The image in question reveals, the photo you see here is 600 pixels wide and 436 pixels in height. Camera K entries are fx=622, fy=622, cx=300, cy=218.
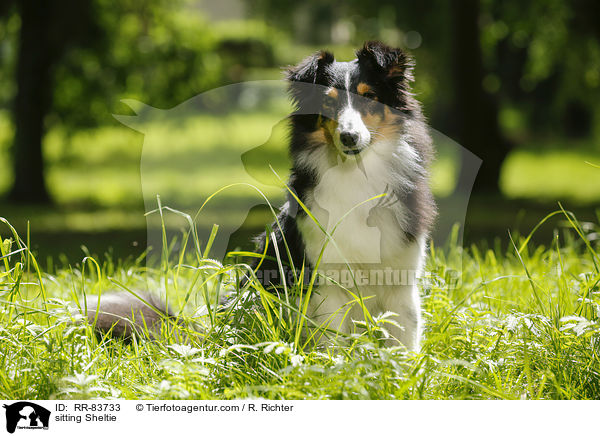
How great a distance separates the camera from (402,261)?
278cm

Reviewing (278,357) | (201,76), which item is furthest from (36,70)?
(278,357)

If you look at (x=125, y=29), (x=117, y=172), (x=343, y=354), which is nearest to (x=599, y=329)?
(x=343, y=354)

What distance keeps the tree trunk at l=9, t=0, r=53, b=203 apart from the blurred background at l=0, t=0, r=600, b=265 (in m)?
0.02

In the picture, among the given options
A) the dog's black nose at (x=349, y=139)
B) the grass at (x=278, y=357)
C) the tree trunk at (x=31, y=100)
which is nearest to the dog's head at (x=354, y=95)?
the dog's black nose at (x=349, y=139)

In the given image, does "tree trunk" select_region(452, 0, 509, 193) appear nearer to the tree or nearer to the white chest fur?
the tree

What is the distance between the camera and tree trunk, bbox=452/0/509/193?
7.75 meters

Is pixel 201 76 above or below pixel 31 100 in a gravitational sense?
above

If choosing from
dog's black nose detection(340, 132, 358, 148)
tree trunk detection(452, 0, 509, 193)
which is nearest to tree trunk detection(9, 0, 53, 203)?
tree trunk detection(452, 0, 509, 193)

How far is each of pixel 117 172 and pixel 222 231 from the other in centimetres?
712

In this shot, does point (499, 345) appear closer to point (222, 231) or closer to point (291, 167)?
point (291, 167)

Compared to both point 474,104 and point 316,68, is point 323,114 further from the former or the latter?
point 474,104
